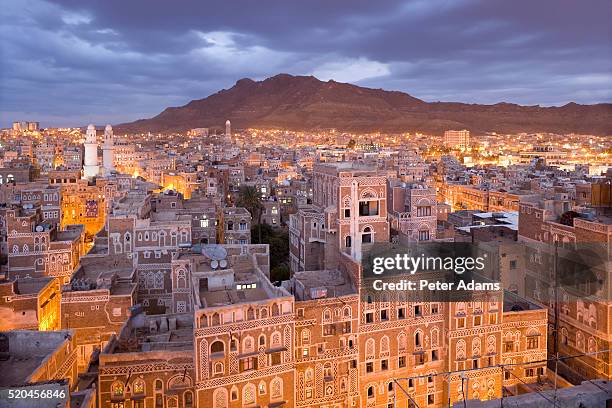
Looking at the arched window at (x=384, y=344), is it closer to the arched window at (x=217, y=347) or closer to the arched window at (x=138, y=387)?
the arched window at (x=217, y=347)

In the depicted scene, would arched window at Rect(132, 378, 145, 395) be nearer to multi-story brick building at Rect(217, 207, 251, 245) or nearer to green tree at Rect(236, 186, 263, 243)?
multi-story brick building at Rect(217, 207, 251, 245)

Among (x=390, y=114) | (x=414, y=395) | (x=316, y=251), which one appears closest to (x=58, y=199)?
(x=316, y=251)

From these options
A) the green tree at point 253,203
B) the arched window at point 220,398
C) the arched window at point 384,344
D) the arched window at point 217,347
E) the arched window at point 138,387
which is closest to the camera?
the arched window at point 138,387

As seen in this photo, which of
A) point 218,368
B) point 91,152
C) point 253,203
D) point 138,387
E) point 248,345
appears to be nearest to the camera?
point 138,387

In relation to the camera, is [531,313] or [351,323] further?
[531,313]

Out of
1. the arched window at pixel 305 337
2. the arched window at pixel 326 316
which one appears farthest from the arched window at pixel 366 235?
the arched window at pixel 305 337

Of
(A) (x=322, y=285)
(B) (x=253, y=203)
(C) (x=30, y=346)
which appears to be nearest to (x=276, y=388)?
(A) (x=322, y=285)

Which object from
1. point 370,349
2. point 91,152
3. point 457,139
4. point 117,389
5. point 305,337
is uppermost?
point 457,139

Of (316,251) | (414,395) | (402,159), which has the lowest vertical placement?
(414,395)

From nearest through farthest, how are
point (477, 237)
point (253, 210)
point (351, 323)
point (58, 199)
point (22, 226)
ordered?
point (351, 323) → point (477, 237) → point (22, 226) → point (58, 199) → point (253, 210)

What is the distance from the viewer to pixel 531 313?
21781 mm

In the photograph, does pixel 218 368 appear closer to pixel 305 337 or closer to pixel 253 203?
pixel 305 337

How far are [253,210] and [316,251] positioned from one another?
22.2m

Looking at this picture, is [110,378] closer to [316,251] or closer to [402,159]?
[316,251]
